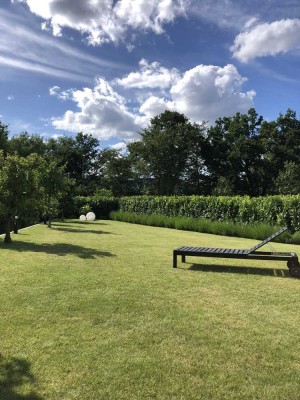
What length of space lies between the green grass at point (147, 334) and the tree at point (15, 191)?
5235 mm

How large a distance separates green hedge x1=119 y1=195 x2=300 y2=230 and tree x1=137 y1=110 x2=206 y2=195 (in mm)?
21031

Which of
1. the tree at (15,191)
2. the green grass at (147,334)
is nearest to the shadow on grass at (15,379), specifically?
the green grass at (147,334)

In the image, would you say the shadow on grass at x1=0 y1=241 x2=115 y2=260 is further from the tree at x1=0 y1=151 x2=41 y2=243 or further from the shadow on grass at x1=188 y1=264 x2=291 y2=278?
the shadow on grass at x1=188 y1=264 x2=291 y2=278

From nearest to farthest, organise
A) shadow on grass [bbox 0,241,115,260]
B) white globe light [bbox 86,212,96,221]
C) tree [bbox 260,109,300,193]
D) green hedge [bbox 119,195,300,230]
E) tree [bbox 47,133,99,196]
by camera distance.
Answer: shadow on grass [bbox 0,241,115,260], green hedge [bbox 119,195,300,230], white globe light [bbox 86,212,96,221], tree [bbox 260,109,300,193], tree [bbox 47,133,99,196]

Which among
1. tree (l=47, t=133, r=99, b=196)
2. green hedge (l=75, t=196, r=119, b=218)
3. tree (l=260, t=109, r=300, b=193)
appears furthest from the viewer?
tree (l=47, t=133, r=99, b=196)

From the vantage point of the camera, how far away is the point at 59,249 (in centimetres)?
1103

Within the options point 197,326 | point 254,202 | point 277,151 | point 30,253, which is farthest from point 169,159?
point 197,326

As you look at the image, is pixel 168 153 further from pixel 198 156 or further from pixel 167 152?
pixel 198 156

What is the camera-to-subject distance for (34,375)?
11.2 feet

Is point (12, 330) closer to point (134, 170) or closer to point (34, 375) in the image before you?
point (34, 375)

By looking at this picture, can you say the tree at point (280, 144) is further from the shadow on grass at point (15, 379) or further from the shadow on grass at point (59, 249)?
the shadow on grass at point (15, 379)

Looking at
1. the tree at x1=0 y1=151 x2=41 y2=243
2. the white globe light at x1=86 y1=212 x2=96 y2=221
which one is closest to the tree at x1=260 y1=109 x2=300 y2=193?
the white globe light at x1=86 y1=212 x2=96 y2=221

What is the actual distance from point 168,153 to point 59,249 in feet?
126

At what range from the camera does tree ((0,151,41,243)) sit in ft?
41.0
